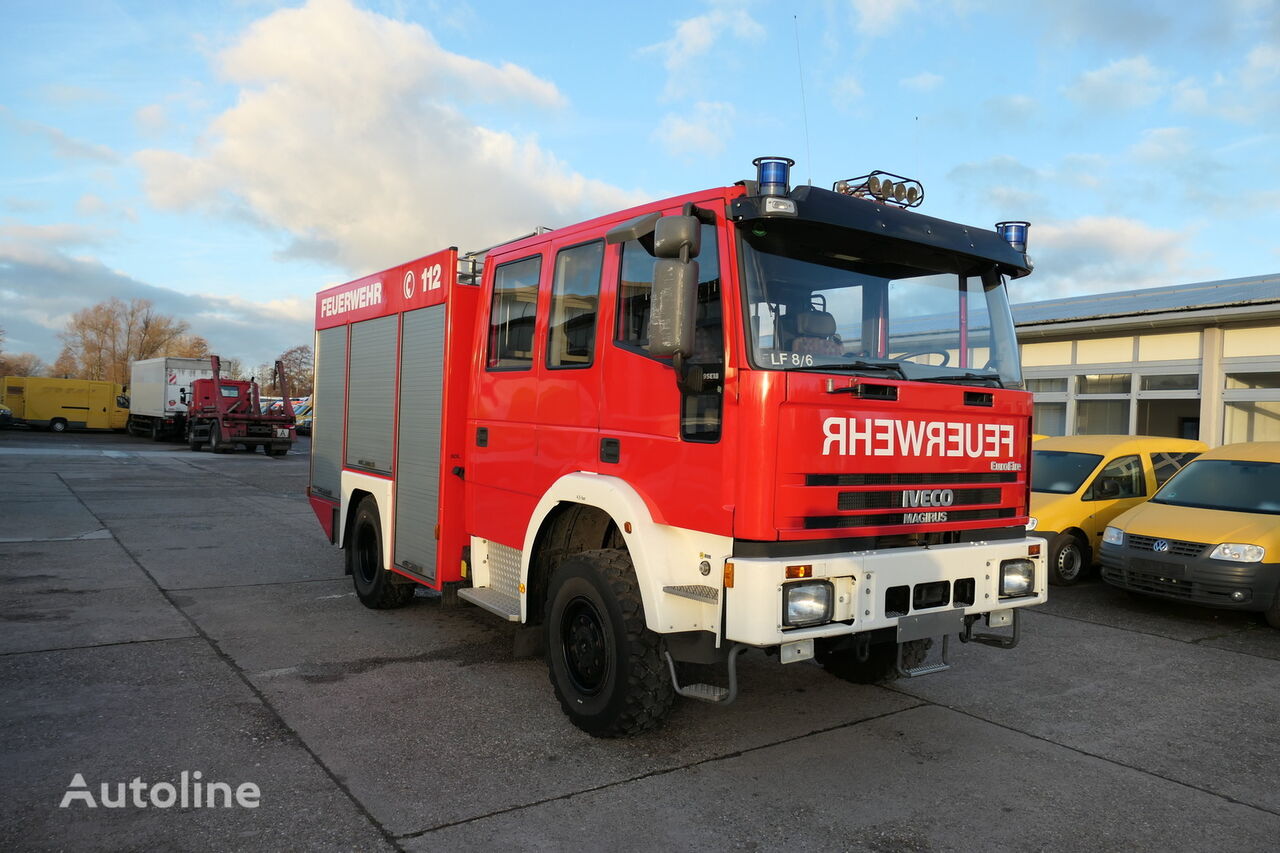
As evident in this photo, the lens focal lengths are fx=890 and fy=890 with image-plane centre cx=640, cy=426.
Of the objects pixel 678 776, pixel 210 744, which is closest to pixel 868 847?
pixel 678 776

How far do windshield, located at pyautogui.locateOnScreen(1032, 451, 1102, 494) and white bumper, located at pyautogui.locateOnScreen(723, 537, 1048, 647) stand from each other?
5.94 metres

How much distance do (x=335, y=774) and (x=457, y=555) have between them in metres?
2.17

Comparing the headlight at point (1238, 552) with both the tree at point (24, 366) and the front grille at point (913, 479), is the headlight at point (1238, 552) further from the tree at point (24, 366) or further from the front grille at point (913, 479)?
the tree at point (24, 366)

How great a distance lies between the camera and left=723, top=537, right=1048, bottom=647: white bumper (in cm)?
373

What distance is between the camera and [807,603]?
383 cm

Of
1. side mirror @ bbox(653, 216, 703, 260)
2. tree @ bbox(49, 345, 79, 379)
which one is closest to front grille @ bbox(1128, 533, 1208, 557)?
side mirror @ bbox(653, 216, 703, 260)

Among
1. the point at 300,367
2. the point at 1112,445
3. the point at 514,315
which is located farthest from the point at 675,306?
the point at 300,367

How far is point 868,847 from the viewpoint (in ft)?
11.4

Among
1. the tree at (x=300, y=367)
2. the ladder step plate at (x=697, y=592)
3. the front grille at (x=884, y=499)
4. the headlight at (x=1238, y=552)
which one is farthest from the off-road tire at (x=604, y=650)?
the tree at (x=300, y=367)

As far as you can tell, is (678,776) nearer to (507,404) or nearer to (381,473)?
(507,404)

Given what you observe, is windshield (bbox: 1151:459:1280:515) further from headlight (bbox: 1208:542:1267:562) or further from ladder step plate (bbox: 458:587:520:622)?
ladder step plate (bbox: 458:587:520:622)

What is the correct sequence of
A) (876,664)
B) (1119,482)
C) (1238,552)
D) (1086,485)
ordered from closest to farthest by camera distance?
1. (876,664)
2. (1238,552)
3. (1086,485)
4. (1119,482)

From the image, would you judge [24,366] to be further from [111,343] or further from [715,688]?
[715,688]

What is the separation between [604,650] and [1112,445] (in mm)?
8367
